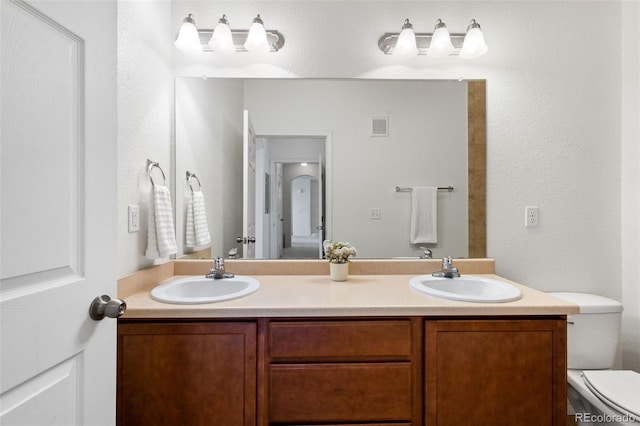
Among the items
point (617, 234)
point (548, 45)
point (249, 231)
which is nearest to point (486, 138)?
point (548, 45)

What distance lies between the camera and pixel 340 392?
1128mm

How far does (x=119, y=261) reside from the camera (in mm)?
1230

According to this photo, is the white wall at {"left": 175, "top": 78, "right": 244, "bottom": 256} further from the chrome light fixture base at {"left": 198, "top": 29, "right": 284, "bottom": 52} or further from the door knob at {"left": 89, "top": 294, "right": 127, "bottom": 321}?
the door knob at {"left": 89, "top": 294, "right": 127, "bottom": 321}

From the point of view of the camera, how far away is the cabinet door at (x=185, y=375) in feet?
3.62

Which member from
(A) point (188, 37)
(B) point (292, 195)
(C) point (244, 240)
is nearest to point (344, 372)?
(C) point (244, 240)

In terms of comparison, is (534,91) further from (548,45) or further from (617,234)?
(617,234)

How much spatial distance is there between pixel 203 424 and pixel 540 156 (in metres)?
2.10

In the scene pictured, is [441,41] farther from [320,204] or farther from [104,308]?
[104,308]

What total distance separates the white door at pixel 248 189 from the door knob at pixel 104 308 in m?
0.99

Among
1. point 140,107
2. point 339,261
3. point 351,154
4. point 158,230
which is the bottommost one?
point 339,261

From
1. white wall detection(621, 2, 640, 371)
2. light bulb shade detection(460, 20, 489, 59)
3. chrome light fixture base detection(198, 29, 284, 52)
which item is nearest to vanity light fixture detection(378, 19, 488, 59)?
light bulb shade detection(460, 20, 489, 59)

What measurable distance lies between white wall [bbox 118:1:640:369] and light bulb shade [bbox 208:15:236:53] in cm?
10

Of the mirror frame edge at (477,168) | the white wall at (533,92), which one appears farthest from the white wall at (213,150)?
the mirror frame edge at (477,168)

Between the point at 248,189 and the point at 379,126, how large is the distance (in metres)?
0.84
